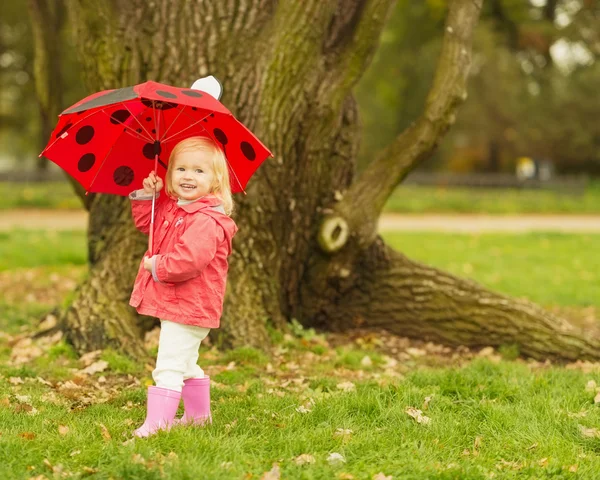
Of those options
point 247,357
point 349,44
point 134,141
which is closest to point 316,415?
point 247,357

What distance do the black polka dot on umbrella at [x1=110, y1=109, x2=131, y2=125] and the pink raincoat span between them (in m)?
0.61

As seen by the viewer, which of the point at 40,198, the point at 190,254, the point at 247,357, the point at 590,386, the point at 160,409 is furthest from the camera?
the point at 40,198

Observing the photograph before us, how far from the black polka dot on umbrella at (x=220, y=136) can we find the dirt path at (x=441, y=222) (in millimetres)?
10776

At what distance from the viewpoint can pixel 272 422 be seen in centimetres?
415

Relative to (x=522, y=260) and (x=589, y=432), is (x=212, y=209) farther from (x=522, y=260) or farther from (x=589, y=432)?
(x=522, y=260)

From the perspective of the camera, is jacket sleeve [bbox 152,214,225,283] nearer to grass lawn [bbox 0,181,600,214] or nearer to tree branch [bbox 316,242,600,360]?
tree branch [bbox 316,242,600,360]

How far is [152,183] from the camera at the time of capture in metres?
4.22

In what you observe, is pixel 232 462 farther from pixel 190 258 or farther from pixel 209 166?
pixel 209 166

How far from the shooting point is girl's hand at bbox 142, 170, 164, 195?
166 inches

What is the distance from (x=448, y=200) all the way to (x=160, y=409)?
56.0ft

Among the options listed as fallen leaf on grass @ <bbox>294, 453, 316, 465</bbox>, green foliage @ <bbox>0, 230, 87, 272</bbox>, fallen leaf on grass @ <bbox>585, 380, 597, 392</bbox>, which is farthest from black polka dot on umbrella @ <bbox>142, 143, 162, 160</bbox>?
green foliage @ <bbox>0, 230, 87, 272</bbox>

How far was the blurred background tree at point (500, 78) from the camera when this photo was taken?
2497 centimetres

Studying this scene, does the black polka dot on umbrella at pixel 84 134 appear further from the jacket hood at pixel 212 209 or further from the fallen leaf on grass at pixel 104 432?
the fallen leaf on grass at pixel 104 432

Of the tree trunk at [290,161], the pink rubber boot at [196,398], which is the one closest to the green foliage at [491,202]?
the tree trunk at [290,161]
